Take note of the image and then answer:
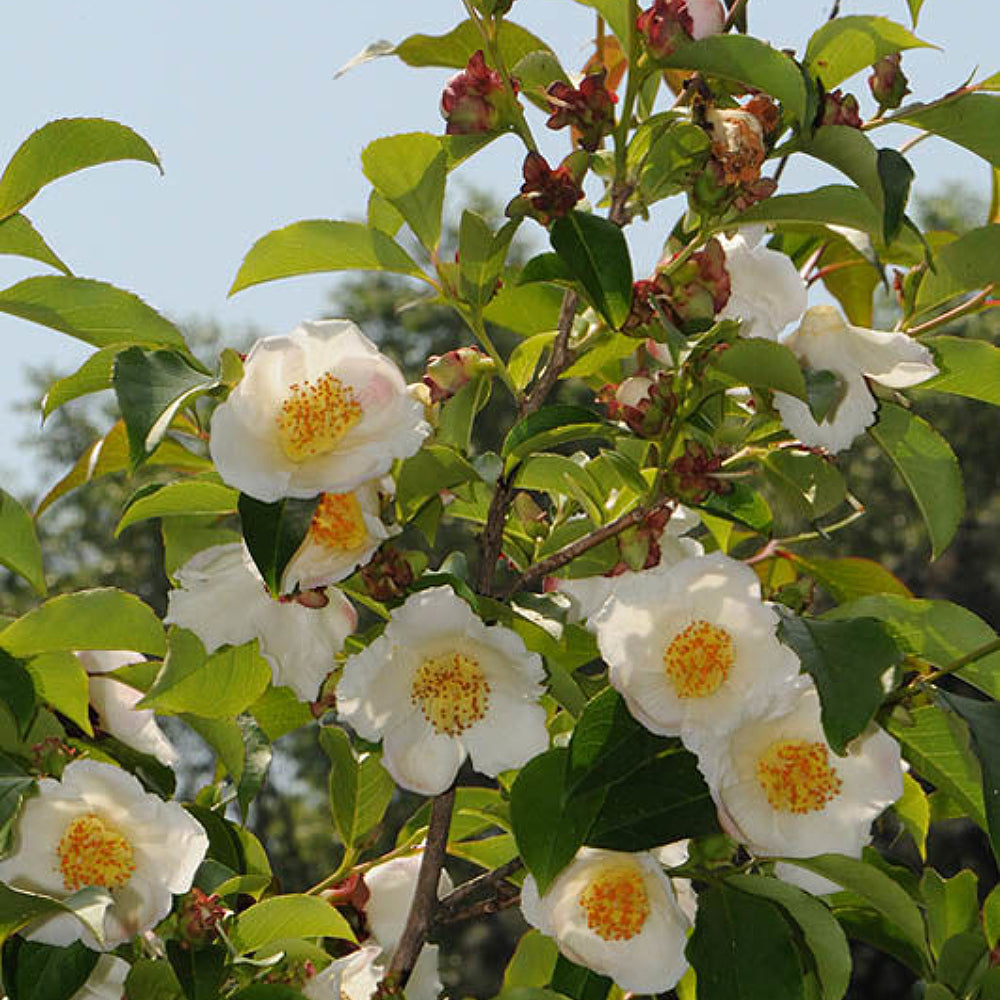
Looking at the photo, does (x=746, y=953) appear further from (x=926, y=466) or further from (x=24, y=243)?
(x=24, y=243)

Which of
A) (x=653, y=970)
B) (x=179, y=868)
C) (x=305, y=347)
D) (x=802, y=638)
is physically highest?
(x=305, y=347)

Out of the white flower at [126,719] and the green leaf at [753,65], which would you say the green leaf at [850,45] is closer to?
the green leaf at [753,65]

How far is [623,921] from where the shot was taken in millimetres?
1004

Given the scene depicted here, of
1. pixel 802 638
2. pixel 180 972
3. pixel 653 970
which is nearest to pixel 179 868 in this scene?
pixel 180 972

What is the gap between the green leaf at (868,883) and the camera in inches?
39.4

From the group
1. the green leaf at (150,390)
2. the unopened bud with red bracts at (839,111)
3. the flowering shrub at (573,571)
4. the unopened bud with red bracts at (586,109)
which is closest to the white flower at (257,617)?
the flowering shrub at (573,571)

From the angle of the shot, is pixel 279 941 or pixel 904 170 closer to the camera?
pixel 904 170

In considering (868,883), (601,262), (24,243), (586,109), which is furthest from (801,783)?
(24,243)

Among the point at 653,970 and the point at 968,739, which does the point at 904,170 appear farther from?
the point at 653,970

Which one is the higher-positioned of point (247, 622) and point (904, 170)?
point (904, 170)

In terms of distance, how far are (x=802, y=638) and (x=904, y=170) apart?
0.29 meters

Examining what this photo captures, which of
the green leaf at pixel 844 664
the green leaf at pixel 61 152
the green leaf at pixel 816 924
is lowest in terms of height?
the green leaf at pixel 816 924

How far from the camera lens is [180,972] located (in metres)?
1.02

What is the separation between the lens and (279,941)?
3.55ft
